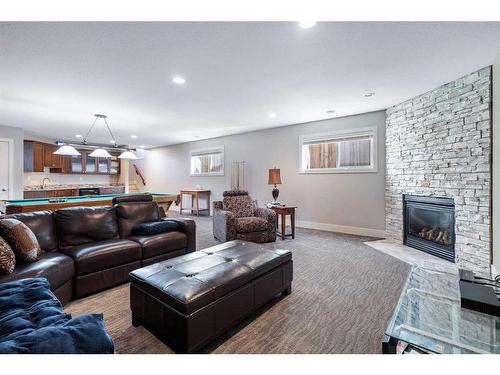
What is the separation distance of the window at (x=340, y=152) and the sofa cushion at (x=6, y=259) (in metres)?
4.88

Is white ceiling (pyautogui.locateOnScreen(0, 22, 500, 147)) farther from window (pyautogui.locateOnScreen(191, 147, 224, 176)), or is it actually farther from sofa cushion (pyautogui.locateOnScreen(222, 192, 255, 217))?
window (pyautogui.locateOnScreen(191, 147, 224, 176))

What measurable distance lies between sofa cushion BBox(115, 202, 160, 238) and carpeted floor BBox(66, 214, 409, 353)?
32.2 inches

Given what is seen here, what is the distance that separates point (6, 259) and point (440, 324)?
302 cm

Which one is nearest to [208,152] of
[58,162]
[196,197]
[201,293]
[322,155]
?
[196,197]

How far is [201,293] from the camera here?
148cm

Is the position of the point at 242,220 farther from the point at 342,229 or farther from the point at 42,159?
the point at 42,159

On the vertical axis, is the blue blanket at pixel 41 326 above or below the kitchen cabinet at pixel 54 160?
below

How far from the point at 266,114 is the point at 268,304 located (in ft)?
11.9

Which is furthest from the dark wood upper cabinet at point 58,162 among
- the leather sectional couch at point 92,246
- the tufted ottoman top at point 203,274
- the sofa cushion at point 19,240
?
the tufted ottoman top at point 203,274

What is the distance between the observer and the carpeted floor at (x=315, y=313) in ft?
5.20

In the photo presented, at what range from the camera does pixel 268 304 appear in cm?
213

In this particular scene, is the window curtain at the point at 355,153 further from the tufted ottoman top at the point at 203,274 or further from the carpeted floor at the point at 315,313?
the tufted ottoman top at the point at 203,274
